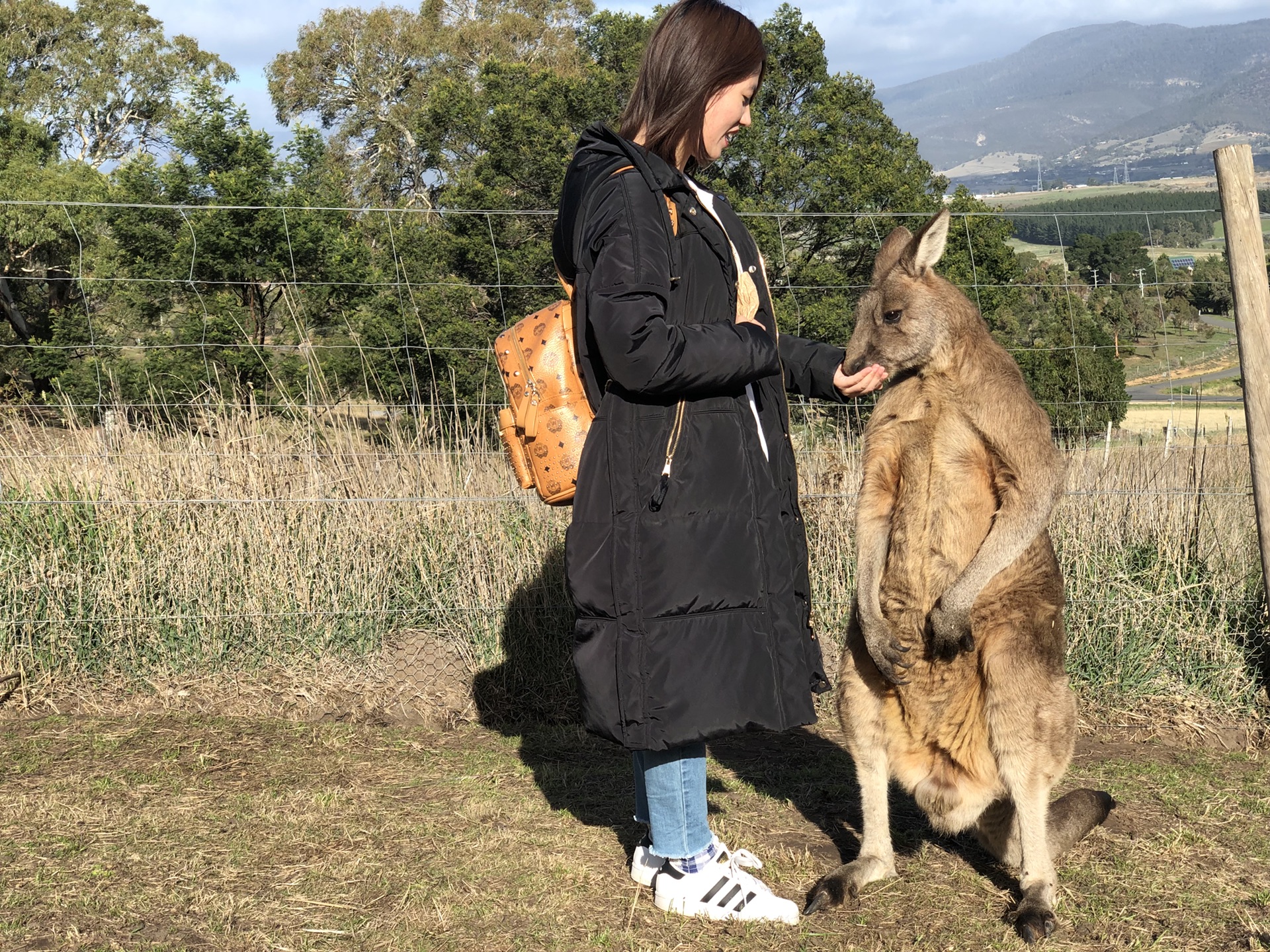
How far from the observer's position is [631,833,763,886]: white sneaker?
125 inches

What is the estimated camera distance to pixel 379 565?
507 centimetres

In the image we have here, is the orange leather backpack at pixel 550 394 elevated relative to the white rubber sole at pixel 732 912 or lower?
elevated

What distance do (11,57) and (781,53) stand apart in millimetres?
30035

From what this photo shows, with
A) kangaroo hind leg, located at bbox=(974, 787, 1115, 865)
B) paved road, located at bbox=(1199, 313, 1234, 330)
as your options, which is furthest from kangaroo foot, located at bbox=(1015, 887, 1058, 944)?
paved road, located at bbox=(1199, 313, 1234, 330)

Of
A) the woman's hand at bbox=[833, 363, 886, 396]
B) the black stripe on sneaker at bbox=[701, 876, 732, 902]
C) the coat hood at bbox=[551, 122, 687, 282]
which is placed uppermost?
the coat hood at bbox=[551, 122, 687, 282]

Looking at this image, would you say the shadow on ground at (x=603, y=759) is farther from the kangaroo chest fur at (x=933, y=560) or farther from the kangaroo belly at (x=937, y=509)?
the kangaroo belly at (x=937, y=509)

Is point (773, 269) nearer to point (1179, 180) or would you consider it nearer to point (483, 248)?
point (483, 248)

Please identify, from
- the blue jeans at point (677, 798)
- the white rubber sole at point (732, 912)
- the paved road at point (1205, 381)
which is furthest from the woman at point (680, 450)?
the paved road at point (1205, 381)

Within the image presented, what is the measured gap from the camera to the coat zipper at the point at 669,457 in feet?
8.23

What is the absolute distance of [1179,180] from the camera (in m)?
71.3

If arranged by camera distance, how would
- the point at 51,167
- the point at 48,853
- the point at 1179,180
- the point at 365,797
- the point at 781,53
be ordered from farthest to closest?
the point at 1179,180, the point at 51,167, the point at 781,53, the point at 365,797, the point at 48,853

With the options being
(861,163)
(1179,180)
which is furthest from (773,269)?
(1179,180)

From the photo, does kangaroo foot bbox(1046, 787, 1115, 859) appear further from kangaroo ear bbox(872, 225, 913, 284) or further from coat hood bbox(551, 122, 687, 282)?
coat hood bbox(551, 122, 687, 282)

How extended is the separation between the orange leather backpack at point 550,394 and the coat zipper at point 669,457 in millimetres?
217
